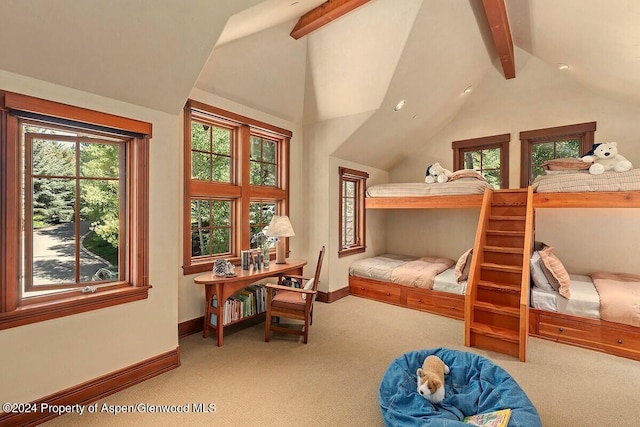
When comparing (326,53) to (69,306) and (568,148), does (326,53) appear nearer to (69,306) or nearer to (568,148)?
(69,306)

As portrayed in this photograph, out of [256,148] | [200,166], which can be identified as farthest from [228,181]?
[256,148]

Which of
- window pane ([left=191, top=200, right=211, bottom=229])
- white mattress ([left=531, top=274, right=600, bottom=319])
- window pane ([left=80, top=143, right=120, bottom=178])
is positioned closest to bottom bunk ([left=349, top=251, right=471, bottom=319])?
white mattress ([left=531, top=274, right=600, bottom=319])

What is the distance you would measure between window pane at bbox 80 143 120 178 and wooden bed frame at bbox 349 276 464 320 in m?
3.62

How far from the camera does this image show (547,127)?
179 inches


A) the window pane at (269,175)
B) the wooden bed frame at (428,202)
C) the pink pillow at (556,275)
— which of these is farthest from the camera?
the window pane at (269,175)

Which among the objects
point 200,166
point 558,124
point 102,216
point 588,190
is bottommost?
point 102,216

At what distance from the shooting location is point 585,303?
300cm

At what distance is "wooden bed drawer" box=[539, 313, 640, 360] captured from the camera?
2791mm

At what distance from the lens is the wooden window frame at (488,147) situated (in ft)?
16.0

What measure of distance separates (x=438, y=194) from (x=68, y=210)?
4165mm

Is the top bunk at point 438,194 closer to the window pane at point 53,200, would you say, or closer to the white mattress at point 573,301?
the white mattress at point 573,301

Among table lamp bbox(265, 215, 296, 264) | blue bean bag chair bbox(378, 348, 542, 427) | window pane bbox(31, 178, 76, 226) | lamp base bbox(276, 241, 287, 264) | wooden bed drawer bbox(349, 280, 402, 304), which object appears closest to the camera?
blue bean bag chair bbox(378, 348, 542, 427)

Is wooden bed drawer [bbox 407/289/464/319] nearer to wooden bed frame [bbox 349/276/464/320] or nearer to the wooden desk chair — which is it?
wooden bed frame [bbox 349/276/464/320]

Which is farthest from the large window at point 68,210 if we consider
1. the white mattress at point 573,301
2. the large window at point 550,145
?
the large window at point 550,145
